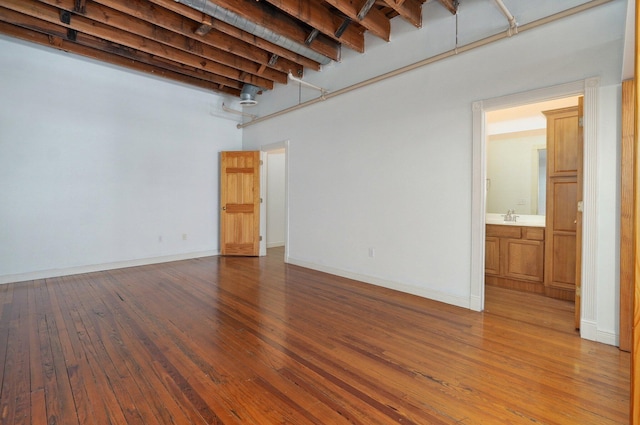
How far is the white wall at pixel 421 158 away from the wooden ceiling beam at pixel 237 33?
1.66ft

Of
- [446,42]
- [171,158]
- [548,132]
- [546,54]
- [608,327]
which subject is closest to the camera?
[608,327]

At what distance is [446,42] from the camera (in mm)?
3592

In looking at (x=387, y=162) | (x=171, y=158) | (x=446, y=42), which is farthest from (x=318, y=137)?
(x=171, y=158)

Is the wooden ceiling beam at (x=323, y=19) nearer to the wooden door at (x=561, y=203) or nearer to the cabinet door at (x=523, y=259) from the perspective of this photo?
the wooden door at (x=561, y=203)

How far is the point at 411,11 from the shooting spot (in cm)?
363

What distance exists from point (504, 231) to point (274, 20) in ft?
13.3

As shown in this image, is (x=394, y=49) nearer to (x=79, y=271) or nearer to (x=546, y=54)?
(x=546, y=54)

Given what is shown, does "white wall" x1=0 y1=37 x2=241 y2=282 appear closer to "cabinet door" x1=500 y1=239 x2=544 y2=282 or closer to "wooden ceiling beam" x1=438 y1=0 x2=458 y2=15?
"wooden ceiling beam" x1=438 y1=0 x2=458 y2=15

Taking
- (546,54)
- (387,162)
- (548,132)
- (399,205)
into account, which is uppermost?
(546,54)

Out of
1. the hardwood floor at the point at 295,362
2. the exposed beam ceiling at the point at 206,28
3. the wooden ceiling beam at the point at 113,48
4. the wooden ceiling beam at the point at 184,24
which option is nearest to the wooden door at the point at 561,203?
the hardwood floor at the point at 295,362

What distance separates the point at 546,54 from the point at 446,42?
3.49 ft

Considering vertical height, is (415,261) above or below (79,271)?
above

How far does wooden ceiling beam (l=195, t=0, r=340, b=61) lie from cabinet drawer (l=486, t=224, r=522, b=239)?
341 cm

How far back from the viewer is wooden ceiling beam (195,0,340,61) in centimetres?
348
